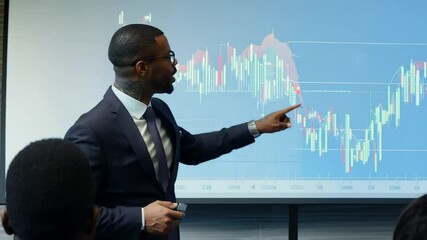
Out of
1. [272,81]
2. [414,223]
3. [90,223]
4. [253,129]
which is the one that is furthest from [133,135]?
[272,81]

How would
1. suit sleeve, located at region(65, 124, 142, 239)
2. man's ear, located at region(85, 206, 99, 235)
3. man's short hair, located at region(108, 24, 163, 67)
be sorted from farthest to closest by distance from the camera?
man's short hair, located at region(108, 24, 163, 67)
suit sleeve, located at region(65, 124, 142, 239)
man's ear, located at region(85, 206, 99, 235)

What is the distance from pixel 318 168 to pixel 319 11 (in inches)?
27.0

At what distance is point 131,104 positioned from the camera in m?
1.80

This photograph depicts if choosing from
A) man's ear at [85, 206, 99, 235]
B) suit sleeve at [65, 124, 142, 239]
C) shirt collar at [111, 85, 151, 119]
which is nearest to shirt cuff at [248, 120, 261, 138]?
shirt collar at [111, 85, 151, 119]

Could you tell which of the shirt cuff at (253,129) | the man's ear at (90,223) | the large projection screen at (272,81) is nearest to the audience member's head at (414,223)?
the man's ear at (90,223)

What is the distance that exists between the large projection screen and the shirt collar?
2.95 feet

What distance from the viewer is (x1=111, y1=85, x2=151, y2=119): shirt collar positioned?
179cm

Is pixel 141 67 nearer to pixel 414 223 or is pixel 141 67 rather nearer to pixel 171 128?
pixel 171 128

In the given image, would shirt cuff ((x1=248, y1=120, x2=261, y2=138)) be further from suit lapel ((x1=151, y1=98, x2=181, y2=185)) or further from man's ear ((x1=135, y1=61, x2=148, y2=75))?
man's ear ((x1=135, y1=61, x2=148, y2=75))

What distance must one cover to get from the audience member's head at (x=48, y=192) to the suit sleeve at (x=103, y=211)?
0.67 metres

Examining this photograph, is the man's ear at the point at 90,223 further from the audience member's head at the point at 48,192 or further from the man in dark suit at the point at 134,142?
the man in dark suit at the point at 134,142

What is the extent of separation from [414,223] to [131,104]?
1090 millimetres

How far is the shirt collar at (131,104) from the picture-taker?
5.88ft

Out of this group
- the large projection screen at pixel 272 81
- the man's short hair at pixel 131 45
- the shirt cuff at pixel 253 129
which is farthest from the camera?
the large projection screen at pixel 272 81
